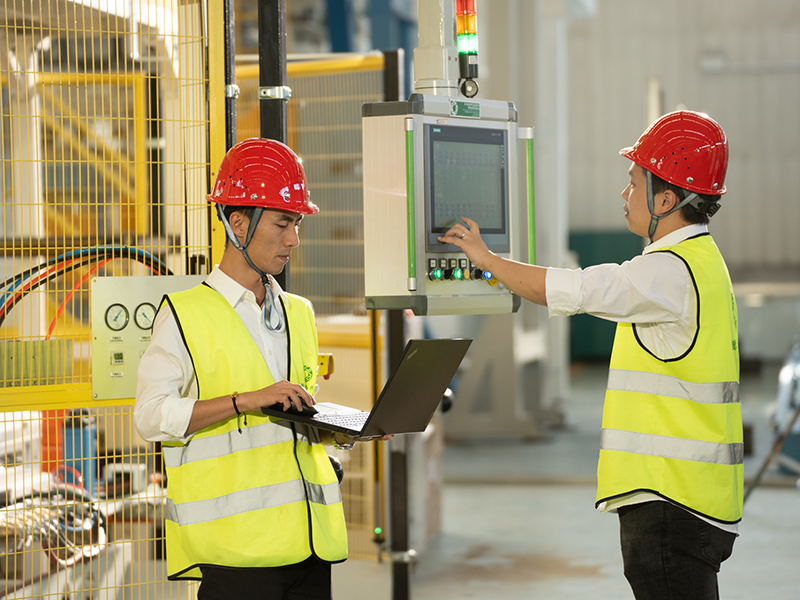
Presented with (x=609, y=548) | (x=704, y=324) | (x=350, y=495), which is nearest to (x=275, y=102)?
(x=704, y=324)

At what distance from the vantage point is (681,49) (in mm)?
17172

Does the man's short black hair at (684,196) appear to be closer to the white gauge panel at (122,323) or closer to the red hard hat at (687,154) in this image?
the red hard hat at (687,154)

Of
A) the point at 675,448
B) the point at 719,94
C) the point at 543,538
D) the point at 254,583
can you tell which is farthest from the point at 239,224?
the point at 719,94

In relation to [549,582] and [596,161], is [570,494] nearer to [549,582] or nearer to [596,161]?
[549,582]

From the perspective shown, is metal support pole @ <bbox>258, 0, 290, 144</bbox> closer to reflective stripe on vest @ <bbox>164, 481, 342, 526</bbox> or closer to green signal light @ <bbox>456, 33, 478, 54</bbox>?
green signal light @ <bbox>456, 33, 478, 54</bbox>

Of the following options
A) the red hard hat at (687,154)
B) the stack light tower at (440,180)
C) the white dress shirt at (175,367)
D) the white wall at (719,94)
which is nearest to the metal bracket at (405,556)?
the stack light tower at (440,180)

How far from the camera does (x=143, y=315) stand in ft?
8.48

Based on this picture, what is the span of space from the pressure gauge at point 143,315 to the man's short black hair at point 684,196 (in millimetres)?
1539

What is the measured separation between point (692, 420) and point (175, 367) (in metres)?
1.37

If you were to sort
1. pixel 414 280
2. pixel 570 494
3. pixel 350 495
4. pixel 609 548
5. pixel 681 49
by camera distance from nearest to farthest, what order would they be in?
1. pixel 414 280
2. pixel 350 495
3. pixel 609 548
4. pixel 570 494
5. pixel 681 49

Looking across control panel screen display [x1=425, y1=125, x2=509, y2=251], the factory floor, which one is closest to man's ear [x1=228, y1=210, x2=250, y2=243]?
control panel screen display [x1=425, y1=125, x2=509, y2=251]

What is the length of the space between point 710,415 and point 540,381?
7.46 metres

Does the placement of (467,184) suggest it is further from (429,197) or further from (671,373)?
(671,373)

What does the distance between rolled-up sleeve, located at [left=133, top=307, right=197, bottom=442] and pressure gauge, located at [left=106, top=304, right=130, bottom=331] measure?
54 centimetres
